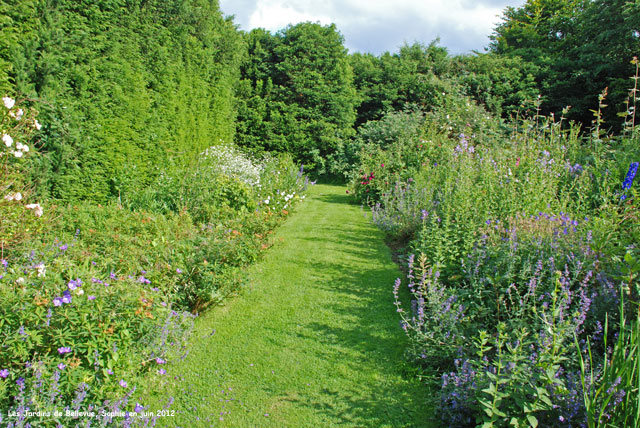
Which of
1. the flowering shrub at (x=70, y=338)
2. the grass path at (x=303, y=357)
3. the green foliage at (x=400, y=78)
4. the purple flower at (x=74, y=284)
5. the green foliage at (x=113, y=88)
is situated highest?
the green foliage at (x=400, y=78)

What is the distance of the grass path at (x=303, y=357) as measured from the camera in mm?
2689

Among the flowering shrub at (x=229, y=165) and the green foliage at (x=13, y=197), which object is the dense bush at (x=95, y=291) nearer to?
the green foliage at (x=13, y=197)

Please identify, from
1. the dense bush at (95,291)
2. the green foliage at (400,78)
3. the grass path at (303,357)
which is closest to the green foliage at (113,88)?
the dense bush at (95,291)

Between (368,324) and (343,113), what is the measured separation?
38.5 feet

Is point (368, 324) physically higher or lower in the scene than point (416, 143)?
lower

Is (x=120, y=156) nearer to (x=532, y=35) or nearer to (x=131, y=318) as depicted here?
(x=131, y=318)

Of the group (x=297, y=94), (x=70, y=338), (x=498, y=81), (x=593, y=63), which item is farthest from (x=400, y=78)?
(x=70, y=338)

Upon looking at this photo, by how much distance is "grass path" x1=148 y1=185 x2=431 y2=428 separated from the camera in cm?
269

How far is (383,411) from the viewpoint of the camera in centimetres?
272

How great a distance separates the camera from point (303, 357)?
10.9 feet

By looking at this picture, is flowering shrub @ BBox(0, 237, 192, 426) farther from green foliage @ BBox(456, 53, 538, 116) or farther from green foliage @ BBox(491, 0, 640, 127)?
green foliage @ BBox(456, 53, 538, 116)

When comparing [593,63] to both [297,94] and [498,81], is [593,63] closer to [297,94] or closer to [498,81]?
[498,81]

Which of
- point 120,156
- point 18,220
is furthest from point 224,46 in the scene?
point 18,220

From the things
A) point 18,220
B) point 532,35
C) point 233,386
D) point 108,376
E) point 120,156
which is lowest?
point 233,386
